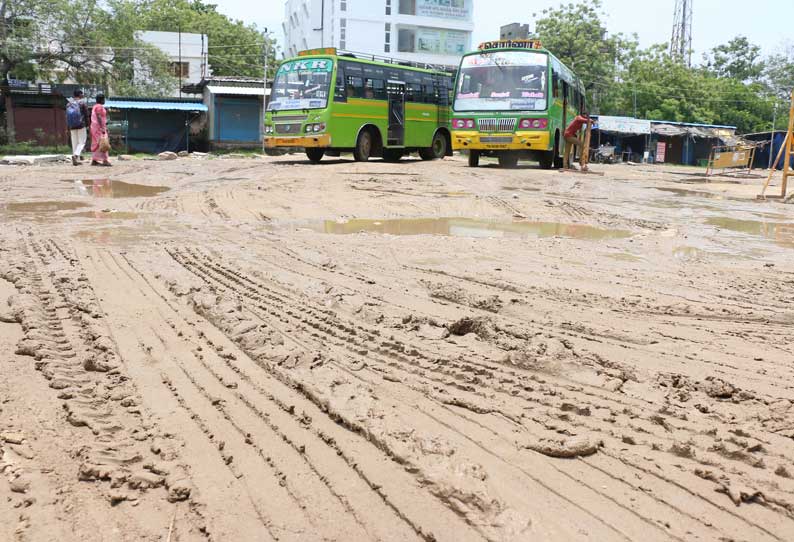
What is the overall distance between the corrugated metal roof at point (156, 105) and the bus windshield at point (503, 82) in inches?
730

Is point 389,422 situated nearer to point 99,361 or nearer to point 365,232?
point 99,361

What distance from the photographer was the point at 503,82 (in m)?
17.1

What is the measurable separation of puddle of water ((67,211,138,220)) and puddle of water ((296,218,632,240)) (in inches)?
85.6

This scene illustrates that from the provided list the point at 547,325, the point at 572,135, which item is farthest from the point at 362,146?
the point at 547,325

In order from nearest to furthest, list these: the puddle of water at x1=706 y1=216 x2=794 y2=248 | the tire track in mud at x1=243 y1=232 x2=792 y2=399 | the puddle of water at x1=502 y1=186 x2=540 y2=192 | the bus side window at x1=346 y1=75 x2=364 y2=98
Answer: the tire track in mud at x1=243 y1=232 x2=792 y2=399 → the puddle of water at x1=706 y1=216 x2=794 y2=248 → the puddle of water at x1=502 y1=186 x2=540 y2=192 → the bus side window at x1=346 y1=75 x2=364 y2=98

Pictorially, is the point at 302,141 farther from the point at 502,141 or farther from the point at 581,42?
the point at 581,42

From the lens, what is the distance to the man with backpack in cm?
1662

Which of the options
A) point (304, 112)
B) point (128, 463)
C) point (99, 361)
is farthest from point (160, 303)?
point (304, 112)

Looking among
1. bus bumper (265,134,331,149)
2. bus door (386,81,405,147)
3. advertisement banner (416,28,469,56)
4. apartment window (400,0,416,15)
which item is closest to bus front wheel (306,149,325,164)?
bus bumper (265,134,331,149)

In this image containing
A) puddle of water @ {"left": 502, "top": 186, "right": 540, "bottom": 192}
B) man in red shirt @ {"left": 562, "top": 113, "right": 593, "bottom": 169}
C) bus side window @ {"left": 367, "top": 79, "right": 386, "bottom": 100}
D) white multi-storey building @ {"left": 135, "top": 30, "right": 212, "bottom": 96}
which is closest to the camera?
puddle of water @ {"left": 502, "top": 186, "right": 540, "bottom": 192}

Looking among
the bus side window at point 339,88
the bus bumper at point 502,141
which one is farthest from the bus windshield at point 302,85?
the bus bumper at point 502,141

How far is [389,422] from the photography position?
2693 millimetres

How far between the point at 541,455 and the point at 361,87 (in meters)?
16.5

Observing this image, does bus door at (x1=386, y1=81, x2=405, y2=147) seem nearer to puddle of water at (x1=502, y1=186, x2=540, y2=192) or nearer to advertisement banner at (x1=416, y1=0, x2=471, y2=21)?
puddle of water at (x1=502, y1=186, x2=540, y2=192)
